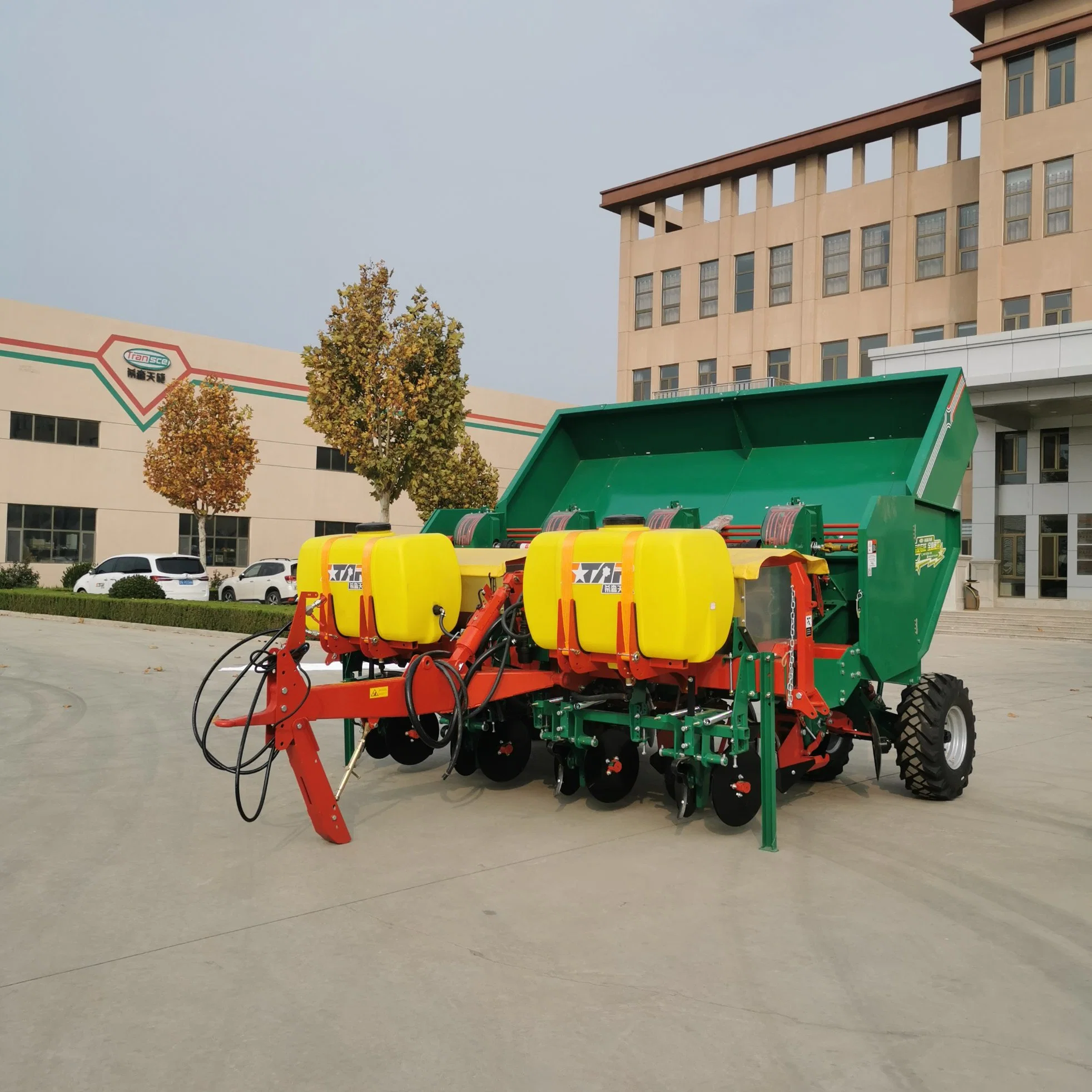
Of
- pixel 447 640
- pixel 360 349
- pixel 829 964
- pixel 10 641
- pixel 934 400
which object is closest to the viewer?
pixel 829 964

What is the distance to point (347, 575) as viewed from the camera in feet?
24.0

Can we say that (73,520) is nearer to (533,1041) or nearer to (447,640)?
(447,640)

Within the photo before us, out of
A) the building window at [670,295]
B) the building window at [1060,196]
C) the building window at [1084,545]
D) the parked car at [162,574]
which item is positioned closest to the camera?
the parked car at [162,574]

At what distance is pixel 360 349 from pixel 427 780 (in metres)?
18.6

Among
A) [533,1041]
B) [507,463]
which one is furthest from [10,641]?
[507,463]

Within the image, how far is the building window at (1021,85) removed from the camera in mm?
35688

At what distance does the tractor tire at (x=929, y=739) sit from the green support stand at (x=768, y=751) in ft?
5.25

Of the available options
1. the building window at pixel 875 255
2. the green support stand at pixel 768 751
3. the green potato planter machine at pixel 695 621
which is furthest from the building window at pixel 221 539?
the green support stand at pixel 768 751

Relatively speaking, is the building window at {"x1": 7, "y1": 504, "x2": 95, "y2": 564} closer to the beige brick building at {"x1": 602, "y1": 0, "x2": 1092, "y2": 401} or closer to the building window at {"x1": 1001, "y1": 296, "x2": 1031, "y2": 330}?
the beige brick building at {"x1": 602, "y1": 0, "x2": 1092, "y2": 401}

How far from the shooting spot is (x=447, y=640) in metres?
7.42

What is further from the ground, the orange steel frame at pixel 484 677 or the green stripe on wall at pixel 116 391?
the green stripe on wall at pixel 116 391

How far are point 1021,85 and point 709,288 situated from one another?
14.2 meters

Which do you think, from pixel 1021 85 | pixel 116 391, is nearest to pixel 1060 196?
pixel 1021 85

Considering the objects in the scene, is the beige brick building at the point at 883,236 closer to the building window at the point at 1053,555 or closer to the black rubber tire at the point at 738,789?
the building window at the point at 1053,555
